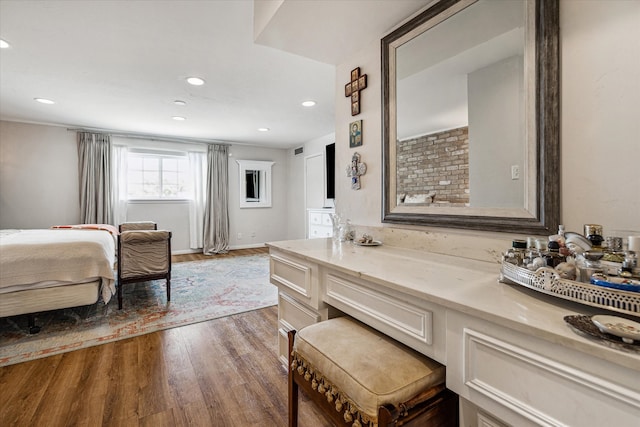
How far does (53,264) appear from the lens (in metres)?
2.42

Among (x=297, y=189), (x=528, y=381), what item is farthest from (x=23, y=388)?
(x=297, y=189)

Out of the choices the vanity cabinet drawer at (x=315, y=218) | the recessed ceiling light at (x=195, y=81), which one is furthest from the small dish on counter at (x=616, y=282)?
the vanity cabinet drawer at (x=315, y=218)

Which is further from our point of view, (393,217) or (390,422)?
(393,217)

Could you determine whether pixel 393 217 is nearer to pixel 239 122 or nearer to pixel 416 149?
pixel 416 149

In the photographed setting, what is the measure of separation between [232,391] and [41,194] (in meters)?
5.28

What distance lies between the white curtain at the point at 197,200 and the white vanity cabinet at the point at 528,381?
599cm

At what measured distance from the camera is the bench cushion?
0.83 m

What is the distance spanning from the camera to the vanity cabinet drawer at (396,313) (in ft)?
2.76

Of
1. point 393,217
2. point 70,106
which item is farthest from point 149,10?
point 70,106

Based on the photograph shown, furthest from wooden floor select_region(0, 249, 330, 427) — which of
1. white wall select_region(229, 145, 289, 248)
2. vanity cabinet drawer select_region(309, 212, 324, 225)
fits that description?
white wall select_region(229, 145, 289, 248)

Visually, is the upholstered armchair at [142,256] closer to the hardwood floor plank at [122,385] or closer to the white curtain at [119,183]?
the hardwood floor plank at [122,385]

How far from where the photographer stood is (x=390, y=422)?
29.7 inches

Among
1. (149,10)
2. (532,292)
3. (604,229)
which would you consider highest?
(149,10)

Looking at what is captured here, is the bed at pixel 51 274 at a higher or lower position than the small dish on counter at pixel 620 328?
lower
